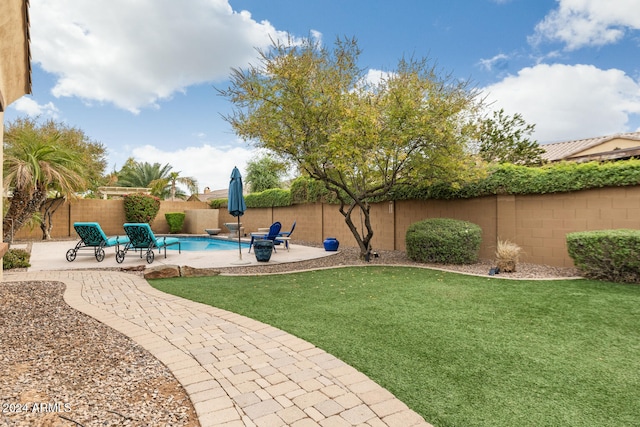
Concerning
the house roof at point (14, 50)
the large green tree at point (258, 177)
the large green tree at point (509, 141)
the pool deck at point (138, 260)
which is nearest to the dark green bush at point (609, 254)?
the pool deck at point (138, 260)

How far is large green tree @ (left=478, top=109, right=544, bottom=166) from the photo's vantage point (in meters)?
13.5

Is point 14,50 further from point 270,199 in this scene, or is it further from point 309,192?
point 270,199

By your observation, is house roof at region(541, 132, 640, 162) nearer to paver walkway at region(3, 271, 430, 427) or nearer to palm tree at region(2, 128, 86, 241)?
paver walkway at region(3, 271, 430, 427)

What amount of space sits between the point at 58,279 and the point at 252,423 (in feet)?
20.8

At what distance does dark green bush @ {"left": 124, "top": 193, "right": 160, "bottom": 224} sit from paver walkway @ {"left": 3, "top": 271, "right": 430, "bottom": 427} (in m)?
16.5

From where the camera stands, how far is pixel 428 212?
1111 cm

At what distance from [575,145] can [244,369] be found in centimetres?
1965

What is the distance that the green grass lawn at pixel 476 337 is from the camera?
2.35m

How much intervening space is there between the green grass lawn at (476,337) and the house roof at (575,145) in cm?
1201

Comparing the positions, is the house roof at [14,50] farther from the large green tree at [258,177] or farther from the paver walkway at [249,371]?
the large green tree at [258,177]

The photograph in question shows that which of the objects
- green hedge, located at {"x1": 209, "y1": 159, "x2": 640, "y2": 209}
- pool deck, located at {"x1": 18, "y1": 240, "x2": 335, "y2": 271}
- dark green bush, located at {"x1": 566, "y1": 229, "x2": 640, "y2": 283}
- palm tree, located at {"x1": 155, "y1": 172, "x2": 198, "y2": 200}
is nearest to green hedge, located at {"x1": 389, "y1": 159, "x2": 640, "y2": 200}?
green hedge, located at {"x1": 209, "y1": 159, "x2": 640, "y2": 209}

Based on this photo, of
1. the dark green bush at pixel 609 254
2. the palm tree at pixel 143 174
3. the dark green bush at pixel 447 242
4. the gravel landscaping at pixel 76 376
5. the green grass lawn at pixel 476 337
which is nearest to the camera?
the gravel landscaping at pixel 76 376

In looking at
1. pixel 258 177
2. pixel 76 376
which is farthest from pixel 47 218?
pixel 76 376

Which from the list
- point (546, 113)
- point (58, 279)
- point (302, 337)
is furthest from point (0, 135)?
point (546, 113)
